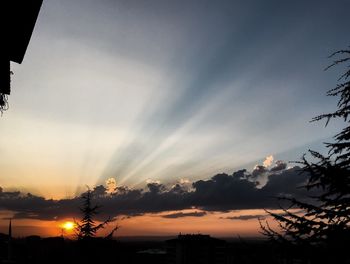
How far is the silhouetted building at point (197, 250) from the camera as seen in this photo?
42.7 metres

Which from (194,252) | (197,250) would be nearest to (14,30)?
(197,250)

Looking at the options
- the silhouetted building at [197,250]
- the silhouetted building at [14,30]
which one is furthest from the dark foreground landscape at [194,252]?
the silhouetted building at [14,30]

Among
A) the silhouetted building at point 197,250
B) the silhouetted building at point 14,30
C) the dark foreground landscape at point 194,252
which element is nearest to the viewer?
the silhouetted building at point 14,30

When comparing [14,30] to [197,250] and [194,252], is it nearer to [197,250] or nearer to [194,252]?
[197,250]

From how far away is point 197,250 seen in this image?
44188 millimetres

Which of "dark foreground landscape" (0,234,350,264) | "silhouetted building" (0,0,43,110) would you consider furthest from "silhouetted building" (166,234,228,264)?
"silhouetted building" (0,0,43,110)

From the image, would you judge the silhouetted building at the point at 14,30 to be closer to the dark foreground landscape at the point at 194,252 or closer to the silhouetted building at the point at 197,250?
the dark foreground landscape at the point at 194,252

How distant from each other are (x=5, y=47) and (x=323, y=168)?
713 centimetres

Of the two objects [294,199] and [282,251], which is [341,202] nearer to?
[294,199]

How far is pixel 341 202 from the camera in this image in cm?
813

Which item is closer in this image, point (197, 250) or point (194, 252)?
point (197, 250)

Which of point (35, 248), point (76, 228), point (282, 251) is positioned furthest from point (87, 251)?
point (35, 248)

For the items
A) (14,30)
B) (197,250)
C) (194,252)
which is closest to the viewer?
(14,30)

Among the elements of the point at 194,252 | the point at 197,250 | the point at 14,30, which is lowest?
the point at 194,252
